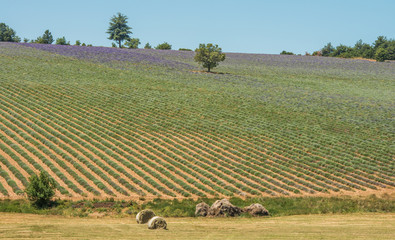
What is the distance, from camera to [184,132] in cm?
4247

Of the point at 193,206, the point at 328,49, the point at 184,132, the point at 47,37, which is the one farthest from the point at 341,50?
the point at 193,206

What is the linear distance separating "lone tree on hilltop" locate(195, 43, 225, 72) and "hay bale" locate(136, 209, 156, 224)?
6444 centimetres

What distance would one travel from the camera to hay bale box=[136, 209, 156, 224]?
20094 millimetres

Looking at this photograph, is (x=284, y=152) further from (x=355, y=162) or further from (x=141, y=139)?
(x=141, y=139)

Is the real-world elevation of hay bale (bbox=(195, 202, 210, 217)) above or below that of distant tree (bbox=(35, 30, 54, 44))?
below

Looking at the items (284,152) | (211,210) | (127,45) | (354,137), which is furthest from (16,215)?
(127,45)

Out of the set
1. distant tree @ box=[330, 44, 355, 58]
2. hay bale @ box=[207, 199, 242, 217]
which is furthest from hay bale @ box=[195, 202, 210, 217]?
distant tree @ box=[330, 44, 355, 58]

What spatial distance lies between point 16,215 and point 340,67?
324ft

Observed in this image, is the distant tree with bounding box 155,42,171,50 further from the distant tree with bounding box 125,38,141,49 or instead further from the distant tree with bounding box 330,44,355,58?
the distant tree with bounding box 330,44,355,58

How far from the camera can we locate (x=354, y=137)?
44312 millimetres

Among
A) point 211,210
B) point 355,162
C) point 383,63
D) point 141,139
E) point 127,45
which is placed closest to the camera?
point 211,210

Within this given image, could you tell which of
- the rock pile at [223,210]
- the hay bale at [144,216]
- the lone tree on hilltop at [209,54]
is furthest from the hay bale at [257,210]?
the lone tree on hilltop at [209,54]

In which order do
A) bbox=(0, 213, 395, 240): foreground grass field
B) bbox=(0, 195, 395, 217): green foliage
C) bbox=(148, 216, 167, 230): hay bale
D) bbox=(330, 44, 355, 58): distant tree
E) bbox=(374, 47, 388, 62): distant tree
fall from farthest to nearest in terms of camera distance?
bbox=(330, 44, 355, 58): distant tree, bbox=(374, 47, 388, 62): distant tree, bbox=(0, 195, 395, 217): green foliage, bbox=(148, 216, 167, 230): hay bale, bbox=(0, 213, 395, 240): foreground grass field

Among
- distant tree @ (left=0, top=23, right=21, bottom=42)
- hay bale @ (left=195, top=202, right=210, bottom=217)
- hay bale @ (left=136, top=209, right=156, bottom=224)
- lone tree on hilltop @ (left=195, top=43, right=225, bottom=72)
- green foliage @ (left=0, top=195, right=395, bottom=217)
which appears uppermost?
distant tree @ (left=0, top=23, right=21, bottom=42)
